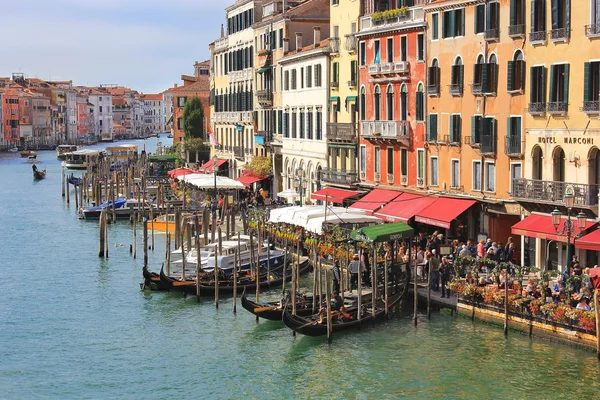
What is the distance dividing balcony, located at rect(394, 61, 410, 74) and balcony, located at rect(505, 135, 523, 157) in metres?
6.16

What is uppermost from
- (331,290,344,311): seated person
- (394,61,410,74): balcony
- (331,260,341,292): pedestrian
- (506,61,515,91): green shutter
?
(394,61,410,74): balcony

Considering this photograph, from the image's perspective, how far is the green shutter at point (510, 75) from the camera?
28969mm

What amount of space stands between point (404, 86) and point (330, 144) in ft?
21.7

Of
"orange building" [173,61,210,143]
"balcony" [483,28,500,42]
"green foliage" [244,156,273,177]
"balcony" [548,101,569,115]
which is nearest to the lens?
"balcony" [548,101,569,115]

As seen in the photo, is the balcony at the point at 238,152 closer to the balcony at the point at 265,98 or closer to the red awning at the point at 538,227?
the balcony at the point at 265,98

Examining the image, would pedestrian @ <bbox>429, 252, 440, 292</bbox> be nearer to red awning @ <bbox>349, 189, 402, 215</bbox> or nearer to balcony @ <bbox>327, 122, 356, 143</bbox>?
red awning @ <bbox>349, 189, 402, 215</bbox>

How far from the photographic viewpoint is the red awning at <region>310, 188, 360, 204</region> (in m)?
38.2

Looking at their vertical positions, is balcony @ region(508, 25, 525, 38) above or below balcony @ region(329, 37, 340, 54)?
below

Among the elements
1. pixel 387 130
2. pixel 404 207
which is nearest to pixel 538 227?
pixel 404 207

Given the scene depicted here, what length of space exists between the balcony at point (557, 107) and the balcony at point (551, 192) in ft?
5.59

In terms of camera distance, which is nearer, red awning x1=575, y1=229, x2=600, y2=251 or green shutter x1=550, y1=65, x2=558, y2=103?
red awning x1=575, y1=229, x2=600, y2=251

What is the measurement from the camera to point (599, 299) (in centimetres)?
2145

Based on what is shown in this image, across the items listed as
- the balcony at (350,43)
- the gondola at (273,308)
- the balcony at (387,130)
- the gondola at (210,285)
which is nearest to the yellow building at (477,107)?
the balcony at (387,130)

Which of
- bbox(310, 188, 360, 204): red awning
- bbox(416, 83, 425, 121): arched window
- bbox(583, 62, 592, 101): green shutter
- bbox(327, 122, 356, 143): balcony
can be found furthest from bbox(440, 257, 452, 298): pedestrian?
bbox(327, 122, 356, 143): balcony
